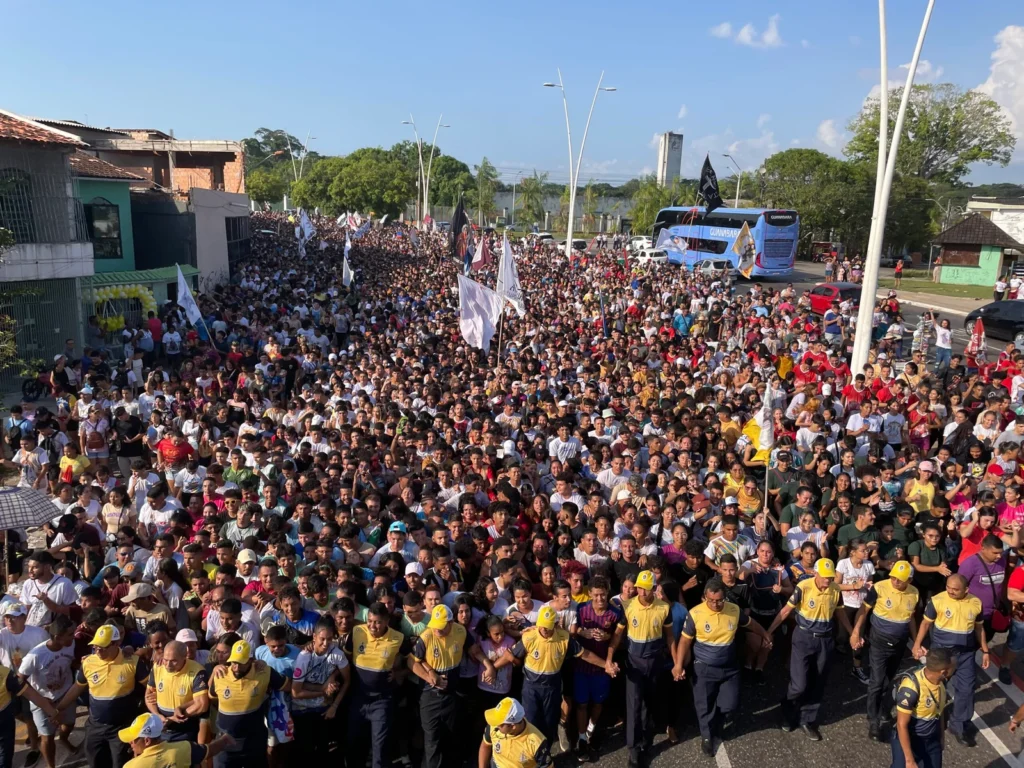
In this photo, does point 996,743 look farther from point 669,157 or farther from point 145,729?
point 669,157

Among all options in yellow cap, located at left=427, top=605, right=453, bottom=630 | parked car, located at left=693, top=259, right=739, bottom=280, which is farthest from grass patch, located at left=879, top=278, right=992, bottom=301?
yellow cap, located at left=427, top=605, right=453, bottom=630

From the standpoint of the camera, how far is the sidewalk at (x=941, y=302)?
30.5 metres

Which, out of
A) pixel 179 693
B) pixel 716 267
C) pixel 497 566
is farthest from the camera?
pixel 716 267

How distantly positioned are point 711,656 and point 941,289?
38748 mm

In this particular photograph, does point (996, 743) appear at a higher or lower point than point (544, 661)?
lower

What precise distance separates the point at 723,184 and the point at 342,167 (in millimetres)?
36353

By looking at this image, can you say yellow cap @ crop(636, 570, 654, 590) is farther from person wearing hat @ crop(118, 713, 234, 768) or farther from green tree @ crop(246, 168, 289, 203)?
green tree @ crop(246, 168, 289, 203)

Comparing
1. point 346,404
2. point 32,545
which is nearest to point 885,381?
point 346,404

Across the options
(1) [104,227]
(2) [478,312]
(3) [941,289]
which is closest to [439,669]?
(2) [478,312]

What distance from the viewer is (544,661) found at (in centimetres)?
525

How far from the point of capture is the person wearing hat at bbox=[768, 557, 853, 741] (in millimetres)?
5809

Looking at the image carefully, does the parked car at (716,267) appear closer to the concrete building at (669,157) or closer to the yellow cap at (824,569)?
the yellow cap at (824,569)

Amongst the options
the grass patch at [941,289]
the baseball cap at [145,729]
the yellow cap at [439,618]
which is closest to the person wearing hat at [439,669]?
the yellow cap at [439,618]

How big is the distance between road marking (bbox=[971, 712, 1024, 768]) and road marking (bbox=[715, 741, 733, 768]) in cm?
7
